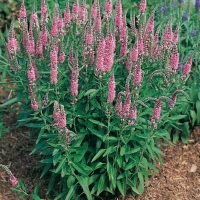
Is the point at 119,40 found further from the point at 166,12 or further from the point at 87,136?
the point at 166,12

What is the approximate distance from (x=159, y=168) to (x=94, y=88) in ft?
5.63

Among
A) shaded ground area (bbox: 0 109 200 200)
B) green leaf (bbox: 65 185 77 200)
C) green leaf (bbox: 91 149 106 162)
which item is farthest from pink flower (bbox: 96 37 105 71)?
shaded ground area (bbox: 0 109 200 200)

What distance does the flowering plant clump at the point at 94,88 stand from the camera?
13.8ft

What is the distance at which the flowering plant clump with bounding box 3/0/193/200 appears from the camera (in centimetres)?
420

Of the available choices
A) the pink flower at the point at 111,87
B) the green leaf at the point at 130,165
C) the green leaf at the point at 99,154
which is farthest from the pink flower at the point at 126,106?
the green leaf at the point at 130,165

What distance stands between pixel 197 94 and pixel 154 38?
155 cm

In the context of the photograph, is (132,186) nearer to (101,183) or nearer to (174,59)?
(101,183)

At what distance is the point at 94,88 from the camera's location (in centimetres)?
457

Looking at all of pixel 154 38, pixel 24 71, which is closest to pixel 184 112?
pixel 154 38

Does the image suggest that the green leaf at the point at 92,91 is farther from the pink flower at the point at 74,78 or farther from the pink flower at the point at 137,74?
the pink flower at the point at 137,74

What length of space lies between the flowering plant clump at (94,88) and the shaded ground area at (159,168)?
436mm

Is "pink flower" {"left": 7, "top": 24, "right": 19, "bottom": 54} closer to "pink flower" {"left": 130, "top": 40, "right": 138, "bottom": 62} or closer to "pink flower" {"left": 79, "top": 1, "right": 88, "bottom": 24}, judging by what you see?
"pink flower" {"left": 79, "top": 1, "right": 88, "bottom": 24}

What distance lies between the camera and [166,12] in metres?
6.94

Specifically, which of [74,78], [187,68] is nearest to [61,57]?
[74,78]
